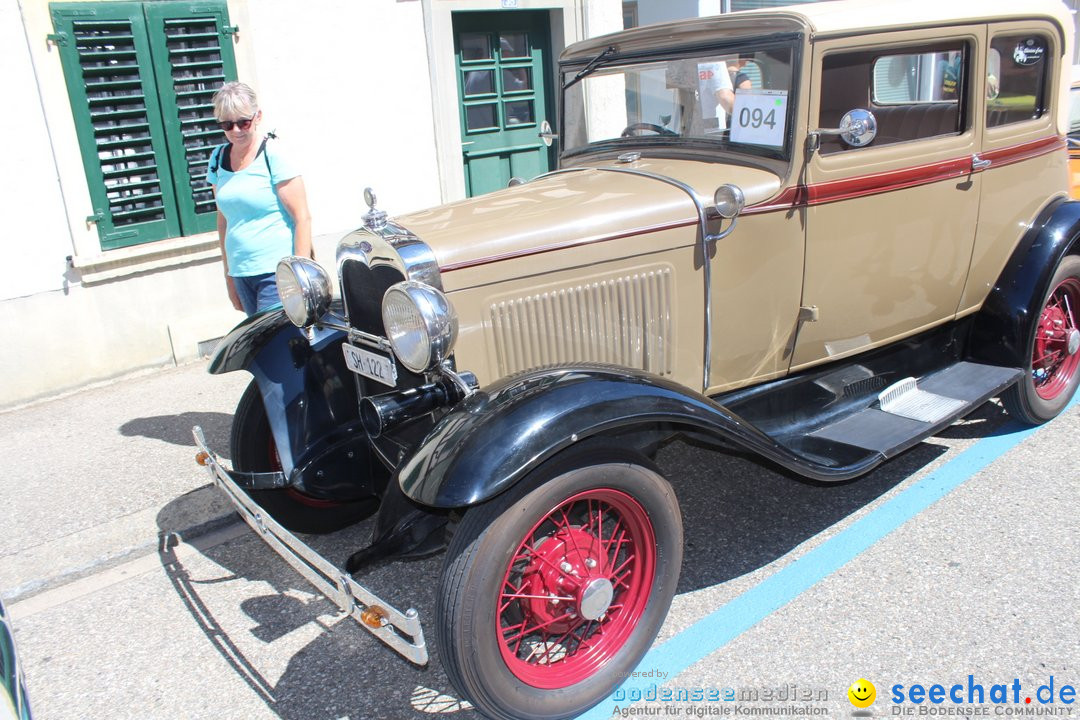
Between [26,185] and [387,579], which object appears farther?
[26,185]

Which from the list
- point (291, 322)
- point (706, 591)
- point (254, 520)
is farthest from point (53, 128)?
point (706, 591)

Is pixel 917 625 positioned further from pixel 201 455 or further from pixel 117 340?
pixel 117 340

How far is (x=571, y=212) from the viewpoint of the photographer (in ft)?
9.16

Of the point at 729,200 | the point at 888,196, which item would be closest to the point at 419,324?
the point at 729,200

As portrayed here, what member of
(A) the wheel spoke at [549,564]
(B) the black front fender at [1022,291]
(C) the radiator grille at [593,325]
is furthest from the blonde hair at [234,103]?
(B) the black front fender at [1022,291]

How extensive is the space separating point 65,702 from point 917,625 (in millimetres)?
2729

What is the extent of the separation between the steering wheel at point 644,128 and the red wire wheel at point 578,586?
1.66 m

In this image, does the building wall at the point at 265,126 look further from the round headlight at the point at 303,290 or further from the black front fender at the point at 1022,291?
the black front fender at the point at 1022,291

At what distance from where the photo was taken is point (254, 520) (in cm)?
260

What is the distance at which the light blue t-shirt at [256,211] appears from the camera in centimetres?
377

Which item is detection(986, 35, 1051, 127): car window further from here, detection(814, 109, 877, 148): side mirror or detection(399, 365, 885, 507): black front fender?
detection(399, 365, 885, 507): black front fender

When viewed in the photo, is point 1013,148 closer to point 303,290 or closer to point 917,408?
point 917,408

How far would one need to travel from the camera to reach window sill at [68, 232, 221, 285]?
5.22 meters

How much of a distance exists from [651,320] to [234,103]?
6.79 ft
